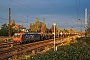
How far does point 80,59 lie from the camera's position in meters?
14.6

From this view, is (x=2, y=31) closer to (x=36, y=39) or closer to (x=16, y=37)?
(x=36, y=39)

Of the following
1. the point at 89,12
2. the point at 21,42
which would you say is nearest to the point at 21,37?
the point at 21,42

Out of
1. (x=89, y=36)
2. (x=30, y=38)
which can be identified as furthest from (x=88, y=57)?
(x=30, y=38)

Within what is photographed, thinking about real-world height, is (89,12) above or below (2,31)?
above

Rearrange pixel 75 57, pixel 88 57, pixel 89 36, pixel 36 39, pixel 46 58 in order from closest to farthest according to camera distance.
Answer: pixel 46 58 → pixel 75 57 → pixel 88 57 → pixel 89 36 → pixel 36 39

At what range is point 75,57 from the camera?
47.5 ft

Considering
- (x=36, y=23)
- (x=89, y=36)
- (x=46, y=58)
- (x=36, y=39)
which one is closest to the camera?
(x=46, y=58)

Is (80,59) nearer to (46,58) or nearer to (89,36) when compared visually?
(46,58)

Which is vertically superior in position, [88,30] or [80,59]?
[88,30]

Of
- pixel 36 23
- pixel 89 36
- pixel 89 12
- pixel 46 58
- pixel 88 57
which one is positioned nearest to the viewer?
pixel 46 58

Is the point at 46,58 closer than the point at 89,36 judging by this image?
Yes

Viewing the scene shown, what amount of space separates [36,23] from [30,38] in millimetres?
43148

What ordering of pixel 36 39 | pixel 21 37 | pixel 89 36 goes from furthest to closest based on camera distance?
pixel 36 39 < pixel 21 37 < pixel 89 36

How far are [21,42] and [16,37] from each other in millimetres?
1445
